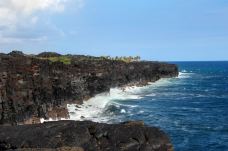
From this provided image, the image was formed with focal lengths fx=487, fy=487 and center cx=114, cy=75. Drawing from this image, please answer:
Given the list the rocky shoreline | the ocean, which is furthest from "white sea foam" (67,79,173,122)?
the rocky shoreline

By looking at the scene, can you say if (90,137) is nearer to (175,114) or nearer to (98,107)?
(175,114)

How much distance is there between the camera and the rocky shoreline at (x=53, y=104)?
31188 millimetres

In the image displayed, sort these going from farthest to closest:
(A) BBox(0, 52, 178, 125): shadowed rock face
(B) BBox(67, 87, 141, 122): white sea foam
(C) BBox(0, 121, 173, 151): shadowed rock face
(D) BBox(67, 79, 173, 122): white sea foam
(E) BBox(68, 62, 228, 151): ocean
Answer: (D) BBox(67, 79, 173, 122): white sea foam < (B) BBox(67, 87, 141, 122): white sea foam < (A) BBox(0, 52, 178, 125): shadowed rock face < (E) BBox(68, 62, 228, 151): ocean < (C) BBox(0, 121, 173, 151): shadowed rock face

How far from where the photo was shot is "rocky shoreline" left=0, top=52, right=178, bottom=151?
1228 inches

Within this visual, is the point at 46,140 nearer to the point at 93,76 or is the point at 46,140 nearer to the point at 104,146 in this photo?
the point at 104,146

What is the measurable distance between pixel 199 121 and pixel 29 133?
129 feet

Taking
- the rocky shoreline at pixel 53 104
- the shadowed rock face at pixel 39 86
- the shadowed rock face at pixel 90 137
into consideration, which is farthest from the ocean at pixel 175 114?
the shadowed rock face at pixel 90 137

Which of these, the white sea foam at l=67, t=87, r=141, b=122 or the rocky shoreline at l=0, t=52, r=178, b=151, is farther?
the white sea foam at l=67, t=87, r=141, b=122

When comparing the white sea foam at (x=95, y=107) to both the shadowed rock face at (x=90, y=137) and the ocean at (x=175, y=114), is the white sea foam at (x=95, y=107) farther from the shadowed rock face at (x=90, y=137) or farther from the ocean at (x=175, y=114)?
the shadowed rock face at (x=90, y=137)

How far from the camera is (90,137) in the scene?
3162 centimetres

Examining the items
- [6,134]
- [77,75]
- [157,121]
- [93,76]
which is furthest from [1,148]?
[93,76]

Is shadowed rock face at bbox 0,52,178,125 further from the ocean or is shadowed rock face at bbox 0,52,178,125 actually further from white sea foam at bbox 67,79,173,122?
the ocean

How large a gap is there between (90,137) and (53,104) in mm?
33383

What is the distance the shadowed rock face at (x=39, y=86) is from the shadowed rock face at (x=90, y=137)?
67.1 feet
